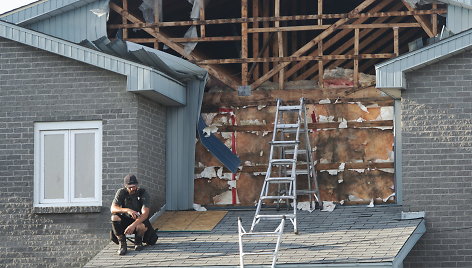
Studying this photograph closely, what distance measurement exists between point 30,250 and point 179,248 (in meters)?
3.06

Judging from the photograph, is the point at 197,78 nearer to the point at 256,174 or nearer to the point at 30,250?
the point at 256,174

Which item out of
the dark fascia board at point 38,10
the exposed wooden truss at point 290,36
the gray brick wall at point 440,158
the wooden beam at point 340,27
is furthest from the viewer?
the dark fascia board at point 38,10

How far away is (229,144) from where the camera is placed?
2452 cm

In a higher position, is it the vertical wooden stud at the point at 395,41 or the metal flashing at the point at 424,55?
the vertical wooden stud at the point at 395,41

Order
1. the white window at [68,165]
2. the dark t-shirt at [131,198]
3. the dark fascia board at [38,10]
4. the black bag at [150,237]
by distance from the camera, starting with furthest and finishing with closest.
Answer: the dark fascia board at [38,10]
the white window at [68,165]
the black bag at [150,237]
the dark t-shirt at [131,198]

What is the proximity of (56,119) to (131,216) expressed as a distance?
2875mm

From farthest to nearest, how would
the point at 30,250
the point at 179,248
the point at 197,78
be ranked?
the point at 197,78, the point at 30,250, the point at 179,248

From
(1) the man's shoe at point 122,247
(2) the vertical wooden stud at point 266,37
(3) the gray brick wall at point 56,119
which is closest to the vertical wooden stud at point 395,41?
(2) the vertical wooden stud at point 266,37

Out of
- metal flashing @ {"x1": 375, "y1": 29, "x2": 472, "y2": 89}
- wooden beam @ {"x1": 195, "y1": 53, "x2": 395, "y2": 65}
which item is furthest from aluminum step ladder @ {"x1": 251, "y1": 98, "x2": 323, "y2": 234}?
metal flashing @ {"x1": 375, "y1": 29, "x2": 472, "y2": 89}

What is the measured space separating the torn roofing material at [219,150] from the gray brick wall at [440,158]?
3.56 meters

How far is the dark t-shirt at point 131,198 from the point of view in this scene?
844 inches

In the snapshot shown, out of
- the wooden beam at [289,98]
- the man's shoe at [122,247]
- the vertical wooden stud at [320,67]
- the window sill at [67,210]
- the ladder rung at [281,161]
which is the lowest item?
the man's shoe at [122,247]

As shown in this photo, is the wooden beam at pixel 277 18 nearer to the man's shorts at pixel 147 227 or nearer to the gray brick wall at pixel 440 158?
the gray brick wall at pixel 440 158

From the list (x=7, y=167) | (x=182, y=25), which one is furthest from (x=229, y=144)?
(x=7, y=167)
